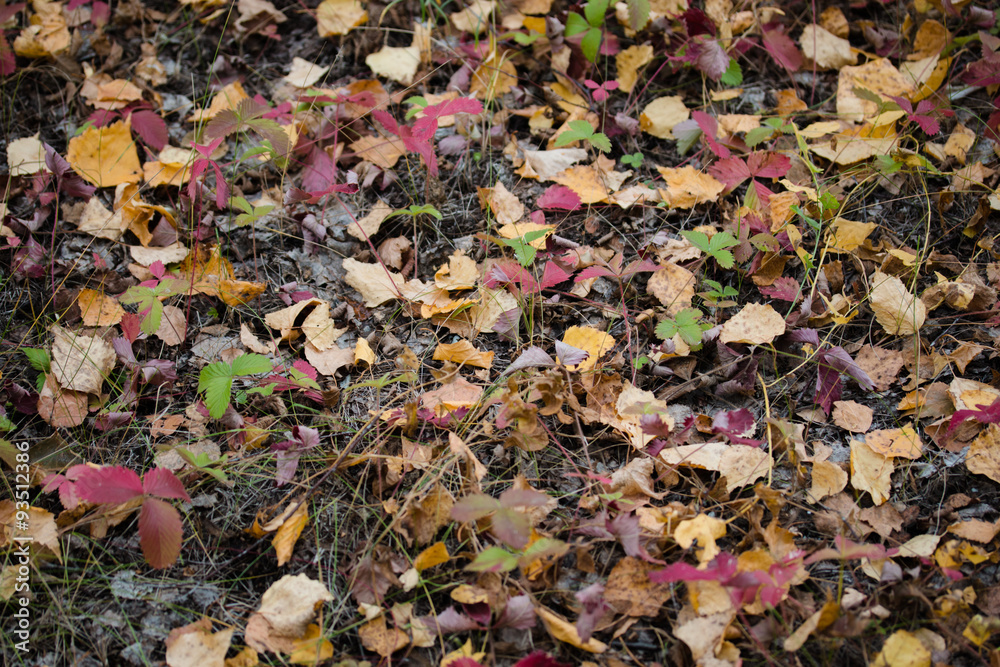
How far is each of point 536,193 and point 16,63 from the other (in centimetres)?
185

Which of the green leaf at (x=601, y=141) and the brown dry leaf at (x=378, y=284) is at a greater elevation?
the green leaf at (x=601, y=141)

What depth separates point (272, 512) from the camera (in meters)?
1.29

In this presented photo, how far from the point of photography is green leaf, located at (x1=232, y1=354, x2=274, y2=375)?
130cm

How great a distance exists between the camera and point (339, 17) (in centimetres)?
218

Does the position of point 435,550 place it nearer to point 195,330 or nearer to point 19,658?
point 19,658

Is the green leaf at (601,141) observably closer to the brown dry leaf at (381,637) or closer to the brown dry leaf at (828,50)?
the brown dry leaf at (828,50)

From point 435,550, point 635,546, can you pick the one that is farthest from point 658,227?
point 435,550

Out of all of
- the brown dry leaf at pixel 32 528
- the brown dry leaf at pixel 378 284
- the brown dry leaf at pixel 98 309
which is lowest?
the brown dry leaf at pixel 32 528

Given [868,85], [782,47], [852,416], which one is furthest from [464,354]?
[868,85]

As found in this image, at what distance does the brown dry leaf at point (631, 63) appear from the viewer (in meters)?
2.00

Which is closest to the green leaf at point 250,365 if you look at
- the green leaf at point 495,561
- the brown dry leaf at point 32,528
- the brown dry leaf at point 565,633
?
the brown dry leaf at point 32,528

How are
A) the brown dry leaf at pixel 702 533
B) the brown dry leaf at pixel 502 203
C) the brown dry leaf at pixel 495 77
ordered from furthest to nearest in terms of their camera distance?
the brown dry leaf at pixel 495 77 → the brown dry leaf at pixel 502 203 → the brown dry leaf at pixel 702 533

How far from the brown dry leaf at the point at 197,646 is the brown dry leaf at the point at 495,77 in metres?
1.58

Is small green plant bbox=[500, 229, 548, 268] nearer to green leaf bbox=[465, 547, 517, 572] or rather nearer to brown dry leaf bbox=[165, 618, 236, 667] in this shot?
green leaf bbox=[465, 547, 517, 572]
